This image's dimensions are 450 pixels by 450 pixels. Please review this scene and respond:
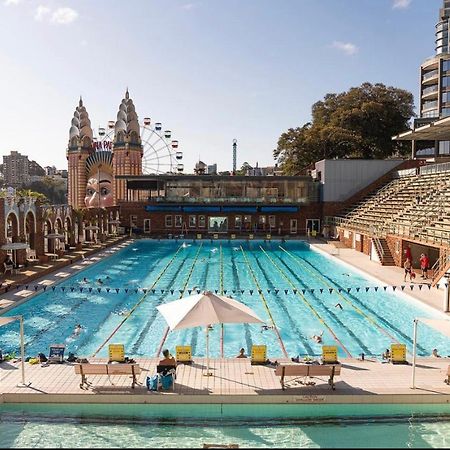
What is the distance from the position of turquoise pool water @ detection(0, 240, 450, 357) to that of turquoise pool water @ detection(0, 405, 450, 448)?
13.7 ft

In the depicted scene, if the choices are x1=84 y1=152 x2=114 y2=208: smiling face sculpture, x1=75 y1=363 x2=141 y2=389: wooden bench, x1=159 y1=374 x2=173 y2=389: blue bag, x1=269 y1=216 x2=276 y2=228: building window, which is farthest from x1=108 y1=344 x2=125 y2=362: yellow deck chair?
x1=84 y1=152 x2=114 y2=208: smiling face sculpture

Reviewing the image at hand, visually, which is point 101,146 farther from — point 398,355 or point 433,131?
point 398,355

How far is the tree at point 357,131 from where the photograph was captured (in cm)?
5600

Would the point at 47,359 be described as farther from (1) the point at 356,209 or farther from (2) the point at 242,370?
(1) the point at 356,209

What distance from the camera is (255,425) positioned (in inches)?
359

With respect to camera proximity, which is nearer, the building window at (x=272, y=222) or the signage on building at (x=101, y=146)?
the building window at (x=272, y=222)

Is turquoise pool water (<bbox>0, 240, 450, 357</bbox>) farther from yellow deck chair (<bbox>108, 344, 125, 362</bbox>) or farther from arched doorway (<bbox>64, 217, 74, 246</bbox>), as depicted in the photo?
arched doorway (<bbox>64, 217, 74, 246</bbox>)

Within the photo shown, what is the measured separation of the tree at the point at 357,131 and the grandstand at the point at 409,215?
12.6 meters

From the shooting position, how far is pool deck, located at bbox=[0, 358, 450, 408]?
985cm

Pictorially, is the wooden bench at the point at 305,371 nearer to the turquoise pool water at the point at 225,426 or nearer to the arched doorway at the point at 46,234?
the turquoise pool water at the point at 225,426

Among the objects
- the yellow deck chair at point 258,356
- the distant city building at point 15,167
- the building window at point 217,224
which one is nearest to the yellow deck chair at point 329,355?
the yellow deck chair at point 258,356

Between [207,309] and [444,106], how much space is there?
62181 millimetres

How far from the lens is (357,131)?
57000mm

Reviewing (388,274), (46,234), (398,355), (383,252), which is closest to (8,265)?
(46,234)
